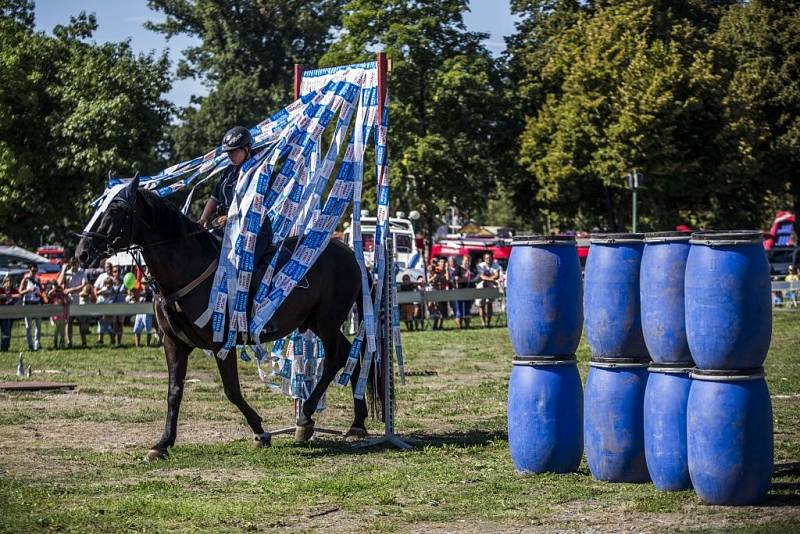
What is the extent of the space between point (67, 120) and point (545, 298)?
1667 inches

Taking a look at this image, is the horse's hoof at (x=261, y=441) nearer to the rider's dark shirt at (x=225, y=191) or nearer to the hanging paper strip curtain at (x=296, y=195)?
the hanging paper strip curtain at (x=296, y=195)

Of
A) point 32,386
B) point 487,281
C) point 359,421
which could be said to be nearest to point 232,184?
point 359,421

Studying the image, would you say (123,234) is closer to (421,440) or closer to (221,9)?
(421,440)

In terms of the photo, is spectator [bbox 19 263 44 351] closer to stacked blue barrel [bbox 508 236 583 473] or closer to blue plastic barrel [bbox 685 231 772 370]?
stacked blue barrel [bbox 508 236 583 473]

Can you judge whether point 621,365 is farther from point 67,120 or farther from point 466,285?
point 67,120

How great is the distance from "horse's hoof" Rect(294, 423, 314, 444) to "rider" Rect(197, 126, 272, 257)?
191 cm

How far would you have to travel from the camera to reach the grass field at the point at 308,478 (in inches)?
334

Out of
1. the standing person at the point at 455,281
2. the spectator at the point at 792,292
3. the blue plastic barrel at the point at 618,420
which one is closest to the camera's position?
the blue plastic barrel at the point at 618,420

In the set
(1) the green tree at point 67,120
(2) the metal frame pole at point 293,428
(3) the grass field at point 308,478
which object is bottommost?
(3) the grass field at point 308,478

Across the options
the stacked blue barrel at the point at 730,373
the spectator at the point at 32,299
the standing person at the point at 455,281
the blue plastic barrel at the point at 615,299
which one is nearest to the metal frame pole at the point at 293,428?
the blue plastic barrel at the point at 615,299

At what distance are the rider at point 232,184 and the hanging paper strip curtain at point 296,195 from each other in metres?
0.14

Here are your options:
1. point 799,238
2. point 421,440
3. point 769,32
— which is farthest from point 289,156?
point 799,238

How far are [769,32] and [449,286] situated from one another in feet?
87.0

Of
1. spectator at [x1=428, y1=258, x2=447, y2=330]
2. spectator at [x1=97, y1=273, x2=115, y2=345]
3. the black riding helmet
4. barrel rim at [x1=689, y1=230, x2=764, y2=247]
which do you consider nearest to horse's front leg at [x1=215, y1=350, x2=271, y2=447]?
the black riding helmet
